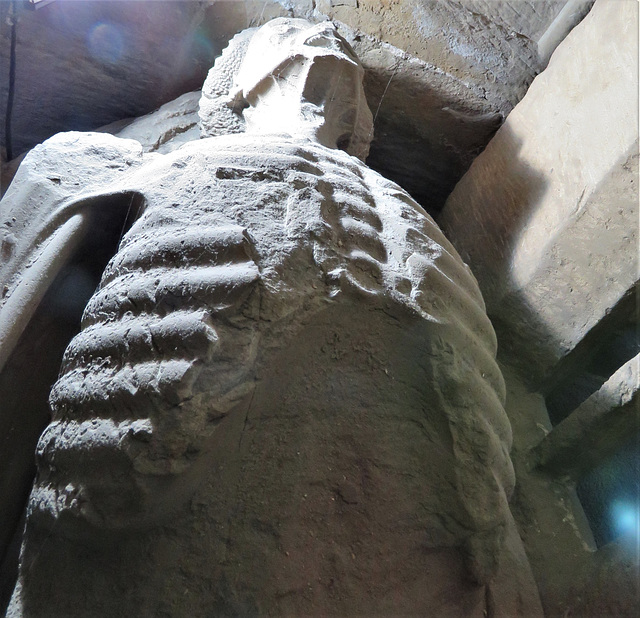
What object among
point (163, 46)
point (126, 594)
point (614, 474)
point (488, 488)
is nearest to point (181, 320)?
point (126, 594)

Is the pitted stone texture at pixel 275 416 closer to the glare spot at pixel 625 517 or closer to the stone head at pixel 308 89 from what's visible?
the glare spot at pixel 625 517

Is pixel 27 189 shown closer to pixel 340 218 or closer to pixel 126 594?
pixel 340 218

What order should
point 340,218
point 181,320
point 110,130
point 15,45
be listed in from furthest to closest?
point 110,130, point 15,45, point 340,218, point 181,320

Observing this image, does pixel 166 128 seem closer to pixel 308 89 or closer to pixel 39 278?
pixel 308 89

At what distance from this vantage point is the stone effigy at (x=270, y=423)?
0.63 m

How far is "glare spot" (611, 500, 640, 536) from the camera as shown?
3.15 ft

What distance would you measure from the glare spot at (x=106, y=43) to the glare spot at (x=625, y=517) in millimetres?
1877

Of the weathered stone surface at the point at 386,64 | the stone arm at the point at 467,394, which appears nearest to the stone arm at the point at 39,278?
the stone arm at the point at 467,394

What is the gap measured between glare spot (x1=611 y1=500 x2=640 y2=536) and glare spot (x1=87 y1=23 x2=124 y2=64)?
73.9 inches

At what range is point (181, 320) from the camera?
640mm

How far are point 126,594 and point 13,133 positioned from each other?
4.89 ft

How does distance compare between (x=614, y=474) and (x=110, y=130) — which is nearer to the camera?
(x=614, y=474)

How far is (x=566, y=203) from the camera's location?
50.3 inches

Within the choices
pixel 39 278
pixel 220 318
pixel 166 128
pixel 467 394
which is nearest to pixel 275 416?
pixel 220 318
